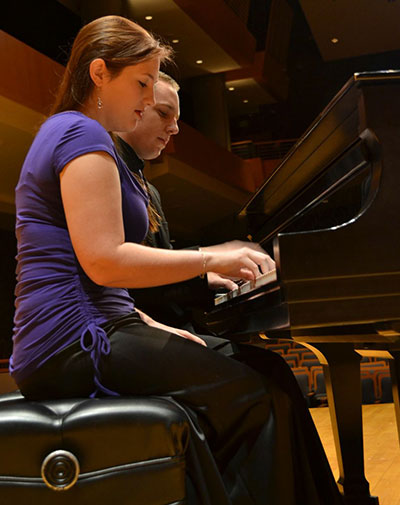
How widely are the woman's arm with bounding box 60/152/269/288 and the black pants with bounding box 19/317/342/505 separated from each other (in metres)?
0.13

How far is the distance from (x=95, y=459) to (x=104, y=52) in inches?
33.1

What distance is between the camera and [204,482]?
111 centimetres

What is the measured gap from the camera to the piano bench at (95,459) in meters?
1.07

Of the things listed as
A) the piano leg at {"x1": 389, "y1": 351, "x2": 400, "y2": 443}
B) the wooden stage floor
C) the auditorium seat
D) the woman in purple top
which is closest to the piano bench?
the woman in purple top

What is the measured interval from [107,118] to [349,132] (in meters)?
0.54

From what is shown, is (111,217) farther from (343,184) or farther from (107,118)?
(343,184)

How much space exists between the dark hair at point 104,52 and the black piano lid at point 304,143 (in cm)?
40

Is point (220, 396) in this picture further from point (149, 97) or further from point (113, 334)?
point (149, 97)

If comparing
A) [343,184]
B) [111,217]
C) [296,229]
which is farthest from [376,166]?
[296,229]

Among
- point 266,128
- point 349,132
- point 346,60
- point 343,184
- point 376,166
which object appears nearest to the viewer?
point 376,166

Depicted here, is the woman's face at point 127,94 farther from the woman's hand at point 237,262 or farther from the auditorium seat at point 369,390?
the auditorium seat at point 369,390

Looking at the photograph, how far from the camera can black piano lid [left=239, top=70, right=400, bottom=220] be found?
1232mm

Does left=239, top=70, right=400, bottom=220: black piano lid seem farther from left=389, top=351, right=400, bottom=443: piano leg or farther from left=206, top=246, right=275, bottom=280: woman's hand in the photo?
left=389, top=351, right=400, bottom=443: piano leg

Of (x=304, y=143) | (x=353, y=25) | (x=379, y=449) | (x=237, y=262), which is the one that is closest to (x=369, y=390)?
(x=379, y=449)
